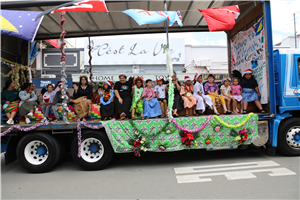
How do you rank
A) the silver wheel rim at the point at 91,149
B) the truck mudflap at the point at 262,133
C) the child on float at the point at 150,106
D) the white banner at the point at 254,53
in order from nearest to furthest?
the silver wheel rim at the point at 91,149, the truck mudflap at the point at 262,133, the child on float at the point at 150,106, the white banner at the point at 254,53

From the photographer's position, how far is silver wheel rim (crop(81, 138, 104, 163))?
4.61 metres

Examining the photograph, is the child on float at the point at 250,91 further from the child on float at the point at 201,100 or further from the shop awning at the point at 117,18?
the shop awning at the point at 117,18

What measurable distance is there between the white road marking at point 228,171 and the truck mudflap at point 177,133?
19.1 inches

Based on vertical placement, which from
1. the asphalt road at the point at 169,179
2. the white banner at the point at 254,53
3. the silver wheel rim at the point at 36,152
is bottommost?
the asphalt road at the point at 169,179

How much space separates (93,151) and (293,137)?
16.2ft

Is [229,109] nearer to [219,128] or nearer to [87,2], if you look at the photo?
[219,128]

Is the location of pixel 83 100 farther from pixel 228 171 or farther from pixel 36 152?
pixel 228 171

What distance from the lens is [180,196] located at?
3.24 metres

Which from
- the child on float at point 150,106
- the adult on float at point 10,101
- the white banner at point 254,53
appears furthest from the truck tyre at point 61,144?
the white banner at point 254,53

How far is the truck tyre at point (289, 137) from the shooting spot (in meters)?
4.94

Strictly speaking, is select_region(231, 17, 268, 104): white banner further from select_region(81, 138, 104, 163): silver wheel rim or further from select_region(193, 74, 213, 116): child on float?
select_region(81, 138, 104, 163): silver wheel rim

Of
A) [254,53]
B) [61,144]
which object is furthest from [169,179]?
[254,53]

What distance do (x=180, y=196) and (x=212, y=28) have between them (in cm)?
389

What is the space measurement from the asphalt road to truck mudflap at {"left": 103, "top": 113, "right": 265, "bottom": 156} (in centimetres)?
49
